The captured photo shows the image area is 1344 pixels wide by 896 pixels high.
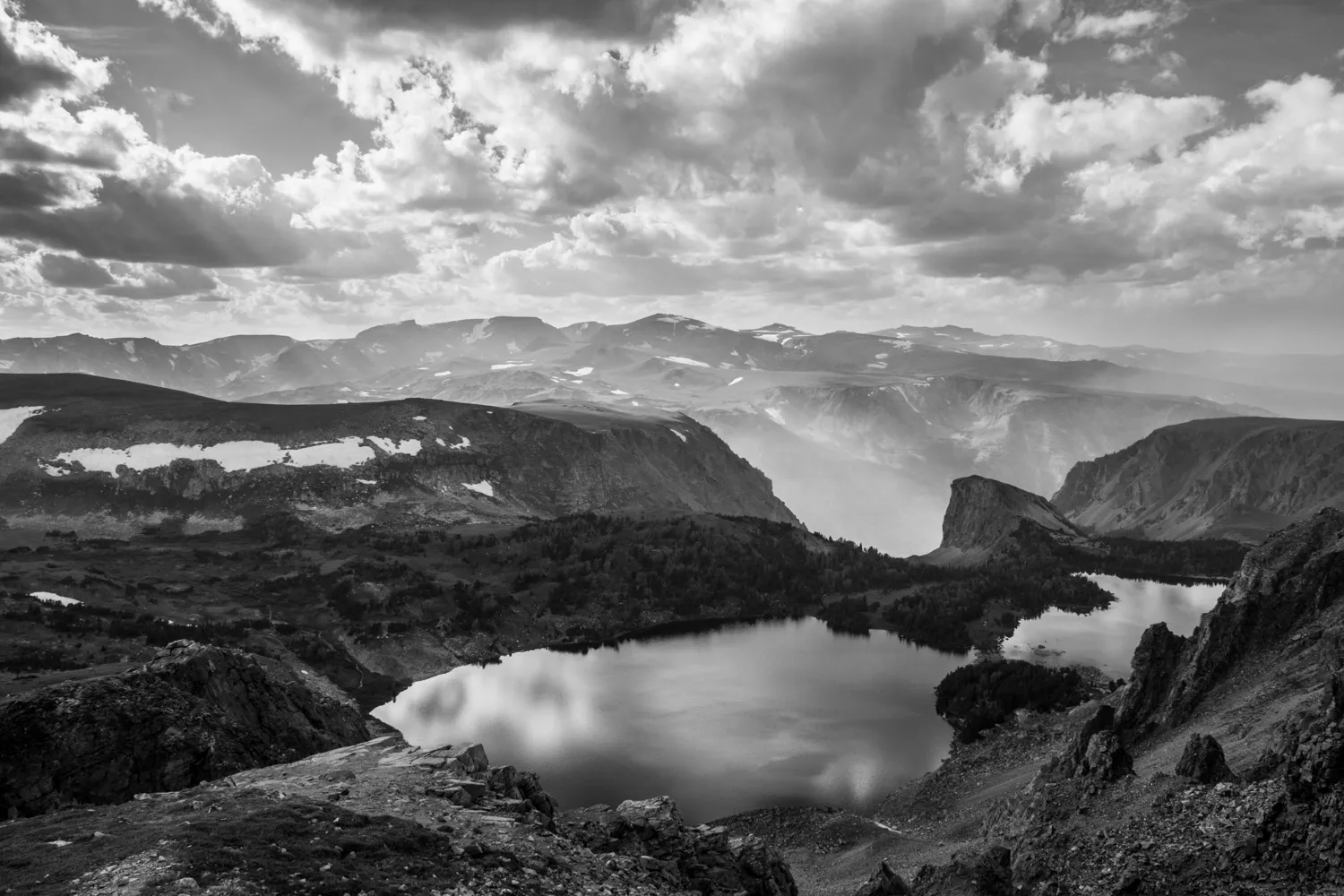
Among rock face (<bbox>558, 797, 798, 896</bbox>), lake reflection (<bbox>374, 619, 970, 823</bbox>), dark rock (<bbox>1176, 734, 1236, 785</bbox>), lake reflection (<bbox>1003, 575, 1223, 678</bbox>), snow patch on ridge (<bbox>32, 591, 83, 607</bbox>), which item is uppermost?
dark rock (<bbox>1176, 734, 1236, 785</bbox>)

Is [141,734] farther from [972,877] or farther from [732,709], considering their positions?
[732,709]

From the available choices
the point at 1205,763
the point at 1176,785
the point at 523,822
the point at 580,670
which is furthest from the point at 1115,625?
the point at 523,822

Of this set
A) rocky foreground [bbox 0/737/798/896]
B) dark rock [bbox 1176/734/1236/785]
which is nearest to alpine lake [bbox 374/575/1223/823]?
rocky foreground [bbox 0/737/798/896]

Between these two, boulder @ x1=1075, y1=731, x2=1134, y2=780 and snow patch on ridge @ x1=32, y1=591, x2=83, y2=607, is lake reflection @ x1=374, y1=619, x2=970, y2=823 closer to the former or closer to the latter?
boulder @ x1=1075, y1=731, x2=1134, y2=780

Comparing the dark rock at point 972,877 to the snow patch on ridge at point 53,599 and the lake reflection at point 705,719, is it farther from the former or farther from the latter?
the snow patch on ridge at point 53,599

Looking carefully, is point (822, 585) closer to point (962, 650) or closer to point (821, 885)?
point (962, 650)

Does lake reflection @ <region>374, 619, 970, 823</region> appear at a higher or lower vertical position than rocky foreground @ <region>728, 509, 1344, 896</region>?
lower
